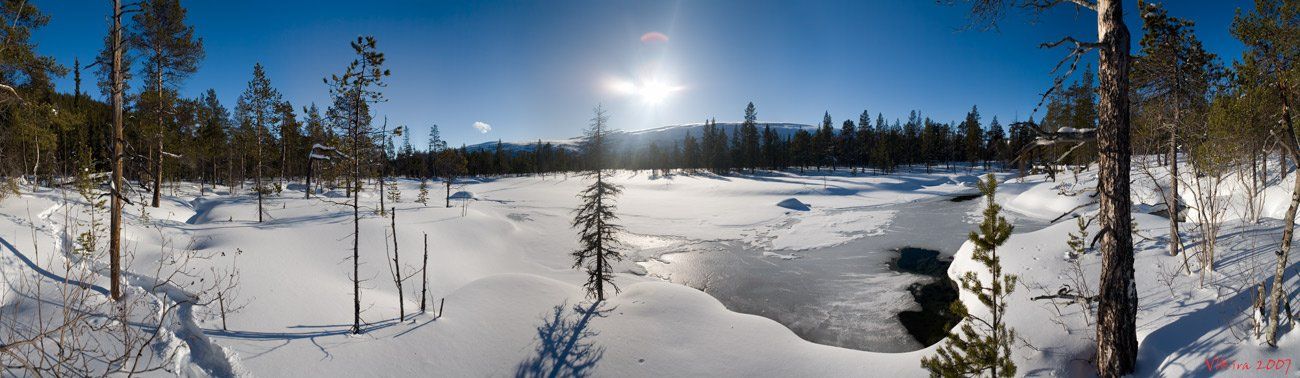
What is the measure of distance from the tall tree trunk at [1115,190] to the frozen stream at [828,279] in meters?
6.93

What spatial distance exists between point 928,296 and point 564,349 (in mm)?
13413

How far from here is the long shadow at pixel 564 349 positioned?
32.9 feet

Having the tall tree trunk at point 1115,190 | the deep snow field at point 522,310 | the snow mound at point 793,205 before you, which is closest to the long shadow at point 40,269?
the deep snow field at point 522,310

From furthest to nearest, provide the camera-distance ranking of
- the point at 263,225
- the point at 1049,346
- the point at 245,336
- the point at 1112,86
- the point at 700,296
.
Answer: the point at 263,225
the point at 700,296
the point at 245,336
the point at 1049,346
the point at 1112,86

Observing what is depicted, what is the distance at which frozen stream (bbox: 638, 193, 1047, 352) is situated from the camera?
13.6 metres

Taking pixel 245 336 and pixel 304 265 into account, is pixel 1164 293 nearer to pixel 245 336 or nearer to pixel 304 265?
pixel 245 336

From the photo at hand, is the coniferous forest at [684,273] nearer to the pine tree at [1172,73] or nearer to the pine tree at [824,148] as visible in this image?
the pine tree at [1172,73]

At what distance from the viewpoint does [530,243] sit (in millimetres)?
25203

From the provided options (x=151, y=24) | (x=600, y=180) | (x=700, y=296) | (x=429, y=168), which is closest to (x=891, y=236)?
(x=700, y=296)

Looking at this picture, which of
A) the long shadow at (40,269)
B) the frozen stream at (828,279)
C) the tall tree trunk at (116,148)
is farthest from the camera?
the frozen stream at (828,279)

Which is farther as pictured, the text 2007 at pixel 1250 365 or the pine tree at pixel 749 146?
the pine tree at pixel 749 146

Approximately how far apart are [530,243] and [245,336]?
15.9 m

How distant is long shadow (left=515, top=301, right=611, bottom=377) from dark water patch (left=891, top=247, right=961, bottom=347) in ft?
26.7

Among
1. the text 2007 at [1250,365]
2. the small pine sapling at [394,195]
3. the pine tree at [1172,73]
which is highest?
the pine tree at [1172,73]
